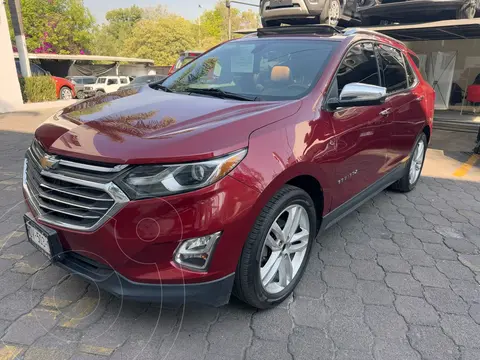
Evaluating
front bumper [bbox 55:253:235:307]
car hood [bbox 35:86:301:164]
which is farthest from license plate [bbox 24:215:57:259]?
car hood [bbox 35:86:301:164]

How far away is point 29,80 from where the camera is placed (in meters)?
13.0

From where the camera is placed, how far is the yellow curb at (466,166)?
224 inches

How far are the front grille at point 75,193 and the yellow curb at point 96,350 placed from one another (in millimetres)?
695

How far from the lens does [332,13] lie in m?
8.35

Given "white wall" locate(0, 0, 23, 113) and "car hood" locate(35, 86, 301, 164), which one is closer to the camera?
"car hood" locate(35, 86, 301, 164)

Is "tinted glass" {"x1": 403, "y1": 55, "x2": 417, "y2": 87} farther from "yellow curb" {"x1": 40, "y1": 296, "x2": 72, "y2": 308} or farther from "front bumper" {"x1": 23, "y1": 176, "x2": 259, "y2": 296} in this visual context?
"yellow curb" {"x1": 40, "y1": 296, "x2": 72, "y2": 308}

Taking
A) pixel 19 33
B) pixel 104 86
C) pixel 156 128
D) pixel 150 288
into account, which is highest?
pixel 19 33

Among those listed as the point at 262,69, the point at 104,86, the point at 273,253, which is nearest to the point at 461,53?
the point at 262,69

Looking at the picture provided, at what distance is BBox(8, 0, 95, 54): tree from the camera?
32688 mm

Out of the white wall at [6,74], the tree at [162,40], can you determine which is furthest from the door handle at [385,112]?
the tree at [162,40]

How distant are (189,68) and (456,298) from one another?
287 centimetres

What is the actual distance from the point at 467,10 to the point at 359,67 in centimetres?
654

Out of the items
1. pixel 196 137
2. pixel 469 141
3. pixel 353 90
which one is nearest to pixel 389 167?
pixel 353 90

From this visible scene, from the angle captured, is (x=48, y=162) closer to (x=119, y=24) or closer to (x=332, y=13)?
(x=332, y=13)
